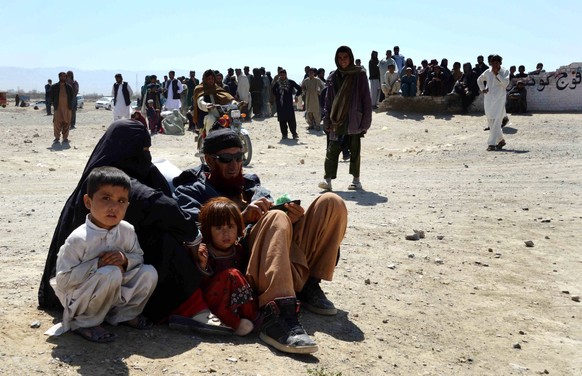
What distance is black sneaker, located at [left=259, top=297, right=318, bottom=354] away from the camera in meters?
3.79

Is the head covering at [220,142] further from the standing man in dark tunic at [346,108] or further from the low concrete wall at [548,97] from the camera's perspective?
the low concrete wall at [548,97]

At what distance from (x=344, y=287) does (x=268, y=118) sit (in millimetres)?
18384

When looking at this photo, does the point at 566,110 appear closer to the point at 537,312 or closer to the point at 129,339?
the point at 537,312

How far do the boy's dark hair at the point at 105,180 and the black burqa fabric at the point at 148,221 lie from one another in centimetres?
25

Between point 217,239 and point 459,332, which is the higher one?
point 217,239

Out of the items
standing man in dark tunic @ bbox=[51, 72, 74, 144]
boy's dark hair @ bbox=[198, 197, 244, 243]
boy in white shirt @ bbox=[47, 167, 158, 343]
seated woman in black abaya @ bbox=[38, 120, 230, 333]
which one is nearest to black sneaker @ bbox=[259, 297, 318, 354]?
seated woman in black abaya @ bbox=[38, 120, 230, 333]

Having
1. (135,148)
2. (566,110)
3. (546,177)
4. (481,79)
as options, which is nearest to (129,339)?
(135,148)

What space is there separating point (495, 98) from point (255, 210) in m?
11.5

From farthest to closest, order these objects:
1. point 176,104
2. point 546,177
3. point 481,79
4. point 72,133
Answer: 1. point 176,104
2. point 72,133
3. point 481,79
4. point 546,177

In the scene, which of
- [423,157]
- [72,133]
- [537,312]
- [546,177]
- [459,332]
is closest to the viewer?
[459,332]

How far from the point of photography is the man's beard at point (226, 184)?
4.59 m

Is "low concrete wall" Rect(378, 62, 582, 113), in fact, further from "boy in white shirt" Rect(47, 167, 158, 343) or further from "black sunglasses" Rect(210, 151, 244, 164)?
"boy in white shirt" Rect(47, 167, 158, 343)

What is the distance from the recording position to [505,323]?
497 centimetres

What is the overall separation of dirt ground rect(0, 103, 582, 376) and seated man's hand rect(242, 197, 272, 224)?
0.70 metres
